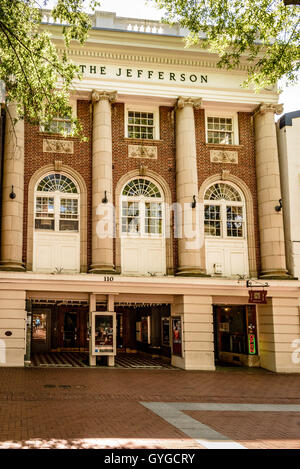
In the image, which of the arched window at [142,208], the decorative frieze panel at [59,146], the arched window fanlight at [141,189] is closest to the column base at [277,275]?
the arched window at [142,208]

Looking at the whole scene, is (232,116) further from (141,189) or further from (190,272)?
(190,272)

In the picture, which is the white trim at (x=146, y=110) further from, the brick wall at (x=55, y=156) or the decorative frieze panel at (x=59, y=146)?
the decorative frieze panel at (x=59, y=146)

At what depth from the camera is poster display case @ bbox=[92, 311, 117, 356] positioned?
19.1 meters

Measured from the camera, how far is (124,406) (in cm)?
1148

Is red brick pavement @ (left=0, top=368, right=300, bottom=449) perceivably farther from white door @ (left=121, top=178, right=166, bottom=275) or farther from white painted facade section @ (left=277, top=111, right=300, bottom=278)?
white painted facade section @ (left=277, top=111, right=300, bottom=278)

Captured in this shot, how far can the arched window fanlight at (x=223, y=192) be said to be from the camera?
22078 mm

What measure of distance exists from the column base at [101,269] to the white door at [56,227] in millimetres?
917

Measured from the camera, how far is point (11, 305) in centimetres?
1841

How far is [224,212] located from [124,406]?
1213 cm

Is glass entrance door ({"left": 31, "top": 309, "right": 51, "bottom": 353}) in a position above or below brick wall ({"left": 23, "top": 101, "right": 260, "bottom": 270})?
below

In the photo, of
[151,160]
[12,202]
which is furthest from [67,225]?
[151,160]

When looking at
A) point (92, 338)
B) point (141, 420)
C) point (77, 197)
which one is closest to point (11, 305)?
point (92, 338)

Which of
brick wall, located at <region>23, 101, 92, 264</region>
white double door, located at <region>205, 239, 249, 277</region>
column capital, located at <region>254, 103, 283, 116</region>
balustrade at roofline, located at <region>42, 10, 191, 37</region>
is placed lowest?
white double door, located at <region>205, 239, 249, 277</region>

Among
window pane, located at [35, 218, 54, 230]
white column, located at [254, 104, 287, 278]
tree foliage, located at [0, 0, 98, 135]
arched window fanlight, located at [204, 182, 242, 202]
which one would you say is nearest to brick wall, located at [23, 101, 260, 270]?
white column, located at [254, 104, 287, 278]
